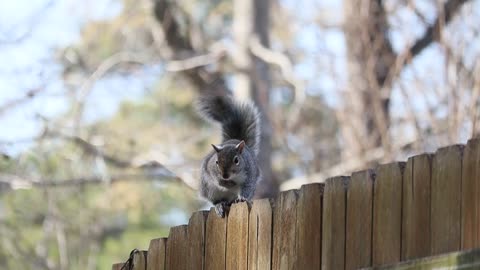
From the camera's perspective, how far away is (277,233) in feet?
10.8

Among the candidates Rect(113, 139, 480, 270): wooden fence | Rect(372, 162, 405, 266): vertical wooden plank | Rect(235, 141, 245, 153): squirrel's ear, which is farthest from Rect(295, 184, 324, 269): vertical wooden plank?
Rect(235, 141, 245, 153): squirrel's ear

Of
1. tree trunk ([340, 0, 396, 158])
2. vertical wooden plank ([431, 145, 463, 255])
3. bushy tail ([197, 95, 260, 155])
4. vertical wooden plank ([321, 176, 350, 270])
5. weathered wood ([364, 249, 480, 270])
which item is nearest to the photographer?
weathered wood ([364, 249, 480, 270])

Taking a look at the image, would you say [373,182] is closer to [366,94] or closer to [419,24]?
[419,24]

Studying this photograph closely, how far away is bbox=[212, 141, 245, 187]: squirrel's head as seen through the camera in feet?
17.3

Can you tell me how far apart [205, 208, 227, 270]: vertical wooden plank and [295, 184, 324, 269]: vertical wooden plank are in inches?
17.4

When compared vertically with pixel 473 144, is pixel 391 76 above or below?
above

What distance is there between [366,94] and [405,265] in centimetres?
615

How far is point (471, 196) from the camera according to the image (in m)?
2.60

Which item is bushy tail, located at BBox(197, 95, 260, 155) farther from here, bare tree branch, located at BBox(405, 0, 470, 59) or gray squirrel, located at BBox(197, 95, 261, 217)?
bare tree branch, located at BBox(405, 0, 470, 59)

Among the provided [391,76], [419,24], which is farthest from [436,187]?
[391,76]

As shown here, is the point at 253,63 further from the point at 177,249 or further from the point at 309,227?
the point at 309,227

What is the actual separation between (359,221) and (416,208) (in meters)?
0.22

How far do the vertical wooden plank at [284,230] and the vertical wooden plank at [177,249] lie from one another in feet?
1.75

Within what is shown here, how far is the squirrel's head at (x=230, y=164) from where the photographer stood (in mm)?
5281
